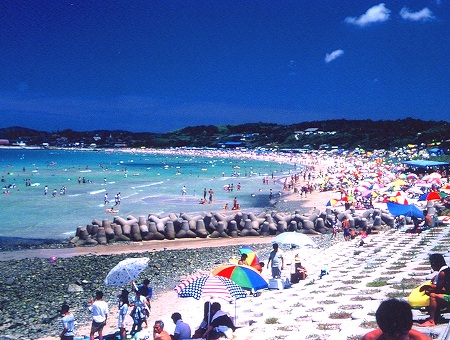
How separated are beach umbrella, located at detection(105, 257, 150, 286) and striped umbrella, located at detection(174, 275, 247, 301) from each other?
10.2ft

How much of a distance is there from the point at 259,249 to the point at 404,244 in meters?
7.24

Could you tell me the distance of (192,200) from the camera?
1759 inches

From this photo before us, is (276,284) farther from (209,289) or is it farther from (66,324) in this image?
(66,324)

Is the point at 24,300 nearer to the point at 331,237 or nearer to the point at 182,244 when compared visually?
the point at 182,244

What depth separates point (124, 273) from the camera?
37.2 feet

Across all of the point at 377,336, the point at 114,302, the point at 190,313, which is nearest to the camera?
the point at 377,336

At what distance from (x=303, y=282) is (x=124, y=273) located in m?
5.43

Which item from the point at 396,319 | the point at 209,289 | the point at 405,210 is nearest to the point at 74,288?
the point at 209,289

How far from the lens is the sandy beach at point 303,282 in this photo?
855cm

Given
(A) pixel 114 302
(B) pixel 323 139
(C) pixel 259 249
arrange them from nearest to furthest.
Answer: (A) pixel 114 302 → (C) pixel 259 249 → (B) pixel 323 139

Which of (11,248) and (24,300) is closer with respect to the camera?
(24,300)

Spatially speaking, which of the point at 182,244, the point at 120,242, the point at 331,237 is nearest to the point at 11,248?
the point at 120,242

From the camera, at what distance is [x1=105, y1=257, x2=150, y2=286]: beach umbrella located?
36.6 feet

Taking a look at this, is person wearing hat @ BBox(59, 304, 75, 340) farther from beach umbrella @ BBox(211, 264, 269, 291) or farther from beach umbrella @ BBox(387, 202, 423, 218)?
beach umbrella @ BBox(387, 202, 423, 218)
